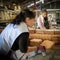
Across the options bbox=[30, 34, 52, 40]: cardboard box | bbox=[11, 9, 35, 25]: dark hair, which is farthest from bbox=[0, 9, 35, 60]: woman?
bbox=[30, 34, 52, 40]: cardboard box

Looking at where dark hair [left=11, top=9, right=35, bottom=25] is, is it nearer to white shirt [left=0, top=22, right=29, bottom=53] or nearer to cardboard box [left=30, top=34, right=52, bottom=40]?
white shirt [left=0, top=22, right=29, bottom=53]

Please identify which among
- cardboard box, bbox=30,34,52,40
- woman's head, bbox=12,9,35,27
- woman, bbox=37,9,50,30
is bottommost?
cardboard box, bbox=30,34,52,40

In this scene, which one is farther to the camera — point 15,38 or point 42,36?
point 42,36

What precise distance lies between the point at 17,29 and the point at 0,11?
528cm

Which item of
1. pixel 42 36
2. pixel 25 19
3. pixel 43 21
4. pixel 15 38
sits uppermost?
pixel 25 19

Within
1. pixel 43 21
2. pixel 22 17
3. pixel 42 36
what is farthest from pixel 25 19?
pixel 43 21

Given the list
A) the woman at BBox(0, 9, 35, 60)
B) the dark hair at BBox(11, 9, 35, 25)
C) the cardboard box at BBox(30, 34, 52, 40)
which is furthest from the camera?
the cardboard box at BBox(30, 34, 52, 40)

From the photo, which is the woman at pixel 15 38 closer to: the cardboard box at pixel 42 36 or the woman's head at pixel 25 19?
the woman's head at pixel 25 19

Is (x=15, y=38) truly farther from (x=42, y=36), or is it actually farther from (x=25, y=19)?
(x=42, y=36)

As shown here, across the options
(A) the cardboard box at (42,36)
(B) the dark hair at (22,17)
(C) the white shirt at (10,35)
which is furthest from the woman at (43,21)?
(C) the white shirt at (10,35)

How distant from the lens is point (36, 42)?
13.8 feet

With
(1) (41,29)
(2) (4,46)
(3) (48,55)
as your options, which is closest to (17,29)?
(2) (4,46)

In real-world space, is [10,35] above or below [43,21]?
above

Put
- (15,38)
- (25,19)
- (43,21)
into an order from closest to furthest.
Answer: (15,38) → (25,19) → (43,21)
